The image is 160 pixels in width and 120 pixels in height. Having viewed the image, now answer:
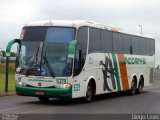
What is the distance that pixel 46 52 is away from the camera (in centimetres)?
2161

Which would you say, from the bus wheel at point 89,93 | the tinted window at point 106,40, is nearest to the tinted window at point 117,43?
the tinted window at point 106,40

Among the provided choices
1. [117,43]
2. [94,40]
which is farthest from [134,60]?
[94,40]

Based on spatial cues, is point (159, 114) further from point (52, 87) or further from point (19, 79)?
point (19, 79)

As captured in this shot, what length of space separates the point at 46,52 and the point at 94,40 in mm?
3077

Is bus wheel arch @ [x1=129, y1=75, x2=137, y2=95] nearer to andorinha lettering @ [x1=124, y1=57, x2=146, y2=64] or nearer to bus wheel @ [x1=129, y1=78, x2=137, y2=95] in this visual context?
bus wheel @ [x1=129, y1=78, x2=137, y2=95]

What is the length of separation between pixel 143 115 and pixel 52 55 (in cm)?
494

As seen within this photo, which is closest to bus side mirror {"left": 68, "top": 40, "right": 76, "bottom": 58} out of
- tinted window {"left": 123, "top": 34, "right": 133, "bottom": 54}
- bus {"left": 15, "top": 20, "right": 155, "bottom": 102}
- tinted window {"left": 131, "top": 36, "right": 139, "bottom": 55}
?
bus {"left": 15, "top": 20, "right": 155, "bottom": 102}

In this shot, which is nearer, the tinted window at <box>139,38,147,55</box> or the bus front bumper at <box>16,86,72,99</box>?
the bus front bumper at <box>16,86,72,99</box>

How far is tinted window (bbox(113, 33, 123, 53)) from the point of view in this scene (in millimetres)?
27250

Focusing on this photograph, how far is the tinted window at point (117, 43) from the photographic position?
89.4ft

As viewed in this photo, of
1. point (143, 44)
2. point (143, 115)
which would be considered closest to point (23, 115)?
point (143, 115)

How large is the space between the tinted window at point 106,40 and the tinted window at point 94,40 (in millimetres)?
691

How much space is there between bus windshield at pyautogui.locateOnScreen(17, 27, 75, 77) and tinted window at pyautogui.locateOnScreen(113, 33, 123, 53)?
560 centimetres

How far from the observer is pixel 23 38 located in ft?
73.5
